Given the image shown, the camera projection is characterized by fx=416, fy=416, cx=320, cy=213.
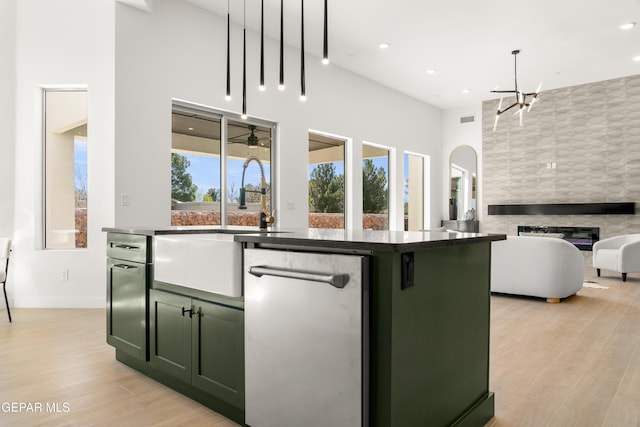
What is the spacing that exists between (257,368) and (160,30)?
13.4ft

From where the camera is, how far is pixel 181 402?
2127mm

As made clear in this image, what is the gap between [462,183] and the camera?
934 cm

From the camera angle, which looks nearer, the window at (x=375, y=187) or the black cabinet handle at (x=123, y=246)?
the black cabinet handle at (x=123, y=246)

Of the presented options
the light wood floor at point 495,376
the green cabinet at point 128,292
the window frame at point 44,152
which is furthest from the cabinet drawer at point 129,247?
the window frame at point 44,152

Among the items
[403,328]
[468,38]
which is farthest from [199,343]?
[468,38]

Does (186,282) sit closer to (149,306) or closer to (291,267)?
(149,306)

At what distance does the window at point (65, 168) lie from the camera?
4.47 meters

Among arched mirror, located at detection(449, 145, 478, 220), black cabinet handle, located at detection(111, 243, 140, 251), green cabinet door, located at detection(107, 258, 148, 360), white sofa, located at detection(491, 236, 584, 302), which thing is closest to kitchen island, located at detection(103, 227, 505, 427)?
green cabinet door, located at detection(107, 258, 148, 360)

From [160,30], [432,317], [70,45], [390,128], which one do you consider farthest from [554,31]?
[70,45]

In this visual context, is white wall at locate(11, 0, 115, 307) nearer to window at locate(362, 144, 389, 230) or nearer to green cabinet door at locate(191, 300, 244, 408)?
green cabinet door at locate(191, 300, 244, 408)

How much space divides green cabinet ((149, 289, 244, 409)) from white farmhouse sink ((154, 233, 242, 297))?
93 millimetres

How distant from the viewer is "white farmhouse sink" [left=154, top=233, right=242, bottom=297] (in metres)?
1.82

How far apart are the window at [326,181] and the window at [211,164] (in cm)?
111

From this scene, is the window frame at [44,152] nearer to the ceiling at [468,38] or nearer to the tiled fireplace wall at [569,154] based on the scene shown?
the ceiling at [468,38]
